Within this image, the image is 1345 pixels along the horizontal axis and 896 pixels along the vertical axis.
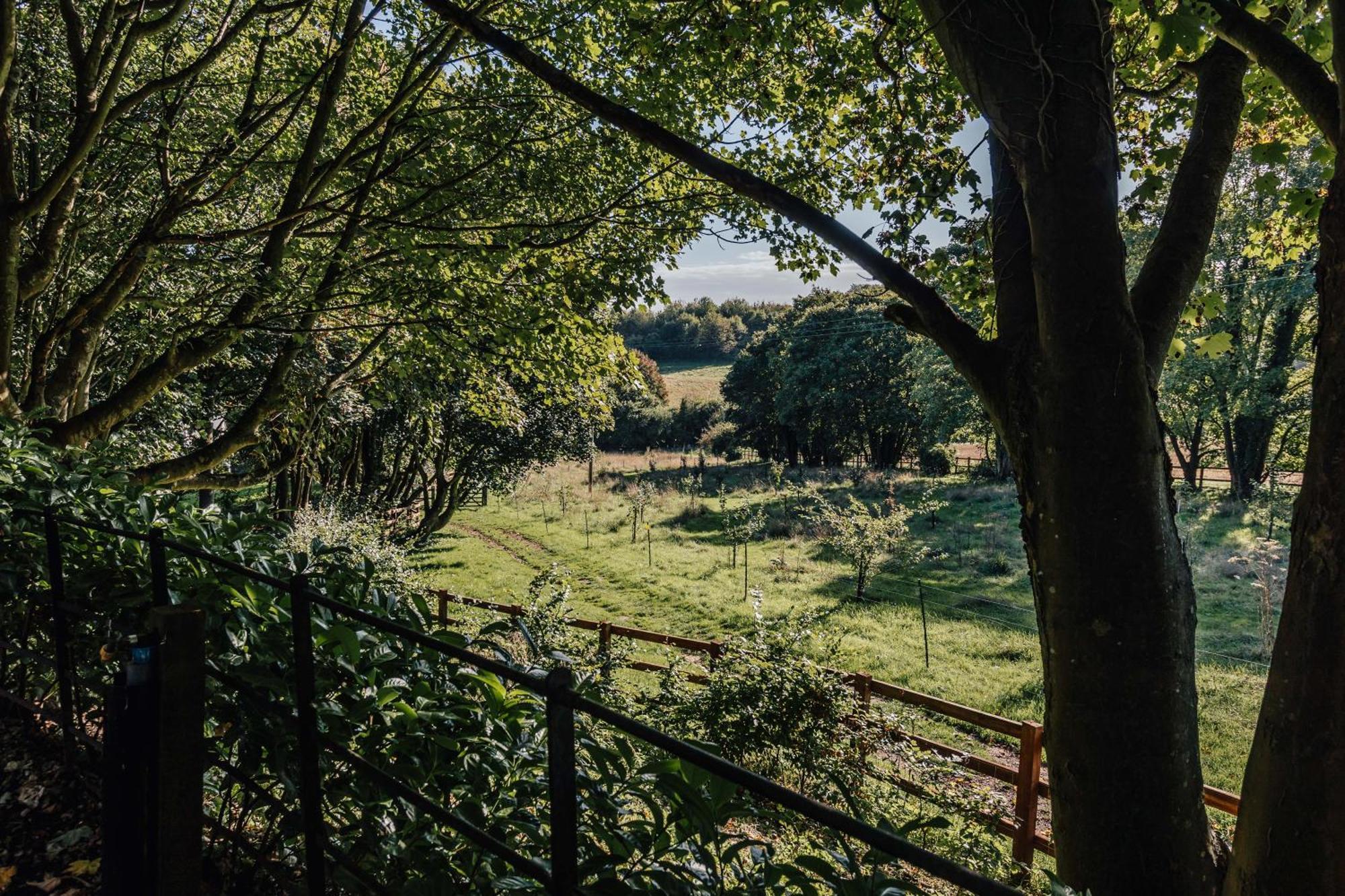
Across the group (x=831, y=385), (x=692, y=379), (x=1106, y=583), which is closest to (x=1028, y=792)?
(x=1106, y=583)

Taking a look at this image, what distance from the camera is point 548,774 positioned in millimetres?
1279

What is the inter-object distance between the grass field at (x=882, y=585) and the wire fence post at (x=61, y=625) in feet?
20.7

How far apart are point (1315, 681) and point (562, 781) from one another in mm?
1925

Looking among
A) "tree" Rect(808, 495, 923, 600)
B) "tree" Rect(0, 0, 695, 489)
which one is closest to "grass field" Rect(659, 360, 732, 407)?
"tree" Rect(808, 495, 923, 600)

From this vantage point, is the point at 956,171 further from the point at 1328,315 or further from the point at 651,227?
the point at 651,227

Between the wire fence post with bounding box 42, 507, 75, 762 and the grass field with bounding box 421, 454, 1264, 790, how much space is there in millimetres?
6309

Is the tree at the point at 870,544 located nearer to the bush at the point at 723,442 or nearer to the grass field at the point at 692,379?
the bush at the point at 723,442

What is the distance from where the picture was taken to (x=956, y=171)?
11.5 ft

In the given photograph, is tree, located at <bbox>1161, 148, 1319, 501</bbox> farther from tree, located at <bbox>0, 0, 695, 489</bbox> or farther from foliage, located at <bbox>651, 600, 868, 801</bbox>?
tree, located at <bbox>0, 0, 695, 489</bbox>

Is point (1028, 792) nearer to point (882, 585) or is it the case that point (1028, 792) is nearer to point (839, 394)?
point (882, 585)

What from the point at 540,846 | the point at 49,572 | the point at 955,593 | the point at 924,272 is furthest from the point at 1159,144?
the point at 955,593

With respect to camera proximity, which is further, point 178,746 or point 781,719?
point 781,719

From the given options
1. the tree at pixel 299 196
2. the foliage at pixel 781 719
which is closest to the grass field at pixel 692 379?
the tree at pixel 299 196

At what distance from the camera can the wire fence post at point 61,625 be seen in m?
2.48
